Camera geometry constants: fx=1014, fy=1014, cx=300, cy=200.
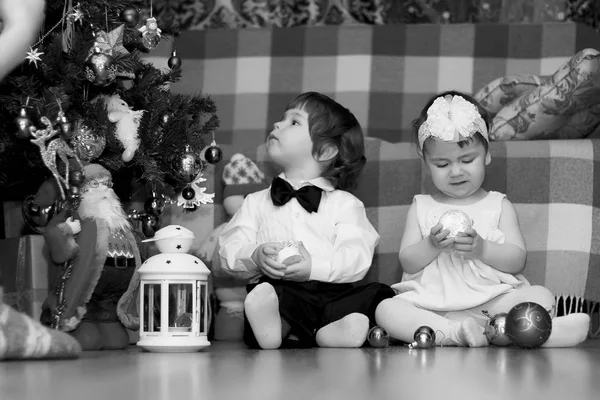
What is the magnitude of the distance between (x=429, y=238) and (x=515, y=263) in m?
0.22

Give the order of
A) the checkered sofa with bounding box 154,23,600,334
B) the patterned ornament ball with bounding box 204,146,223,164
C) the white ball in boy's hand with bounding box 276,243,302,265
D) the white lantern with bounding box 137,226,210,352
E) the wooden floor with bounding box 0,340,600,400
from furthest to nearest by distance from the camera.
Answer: the checkered sofa with bounding box 154,23,600,334 → the patterned ornament ball with bounding box 204,146,223,164 → the white ball in boy's hand with bounding box 276,243,302,265 → the white lantern with bounding box 137,226,210,352 → the wooden floor with bounding box 0,340,600,400

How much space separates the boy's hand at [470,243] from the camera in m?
2.35

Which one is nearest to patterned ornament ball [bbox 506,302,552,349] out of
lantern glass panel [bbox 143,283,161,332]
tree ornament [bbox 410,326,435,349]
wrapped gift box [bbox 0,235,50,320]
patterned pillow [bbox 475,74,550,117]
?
tree ornament [bbox 410,326,435,349]

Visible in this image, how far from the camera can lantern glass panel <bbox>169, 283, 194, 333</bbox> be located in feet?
7.24

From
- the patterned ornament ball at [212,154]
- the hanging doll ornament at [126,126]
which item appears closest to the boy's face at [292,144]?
the patterned ornament ball at [212,154]

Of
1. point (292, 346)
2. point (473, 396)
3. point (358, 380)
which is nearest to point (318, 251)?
point (292, 346)

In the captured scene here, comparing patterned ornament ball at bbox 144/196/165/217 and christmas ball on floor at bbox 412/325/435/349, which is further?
patterned ornament ball at bbox 144/196/165/217

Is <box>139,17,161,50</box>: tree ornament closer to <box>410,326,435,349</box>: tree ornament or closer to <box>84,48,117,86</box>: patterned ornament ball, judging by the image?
<box>84,48,117,86</box>: patterned ornament ball

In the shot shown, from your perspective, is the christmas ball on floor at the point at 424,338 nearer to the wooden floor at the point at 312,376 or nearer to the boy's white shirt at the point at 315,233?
the wooden floor at the point at 312,376

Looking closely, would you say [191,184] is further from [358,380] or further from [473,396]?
[473,396]

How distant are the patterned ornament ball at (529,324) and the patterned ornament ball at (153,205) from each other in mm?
912

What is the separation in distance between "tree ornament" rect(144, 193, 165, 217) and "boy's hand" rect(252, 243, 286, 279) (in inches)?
12.1

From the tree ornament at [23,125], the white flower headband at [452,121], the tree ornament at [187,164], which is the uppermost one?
the white flower headband at [452,121]

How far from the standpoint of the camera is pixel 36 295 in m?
2.44
